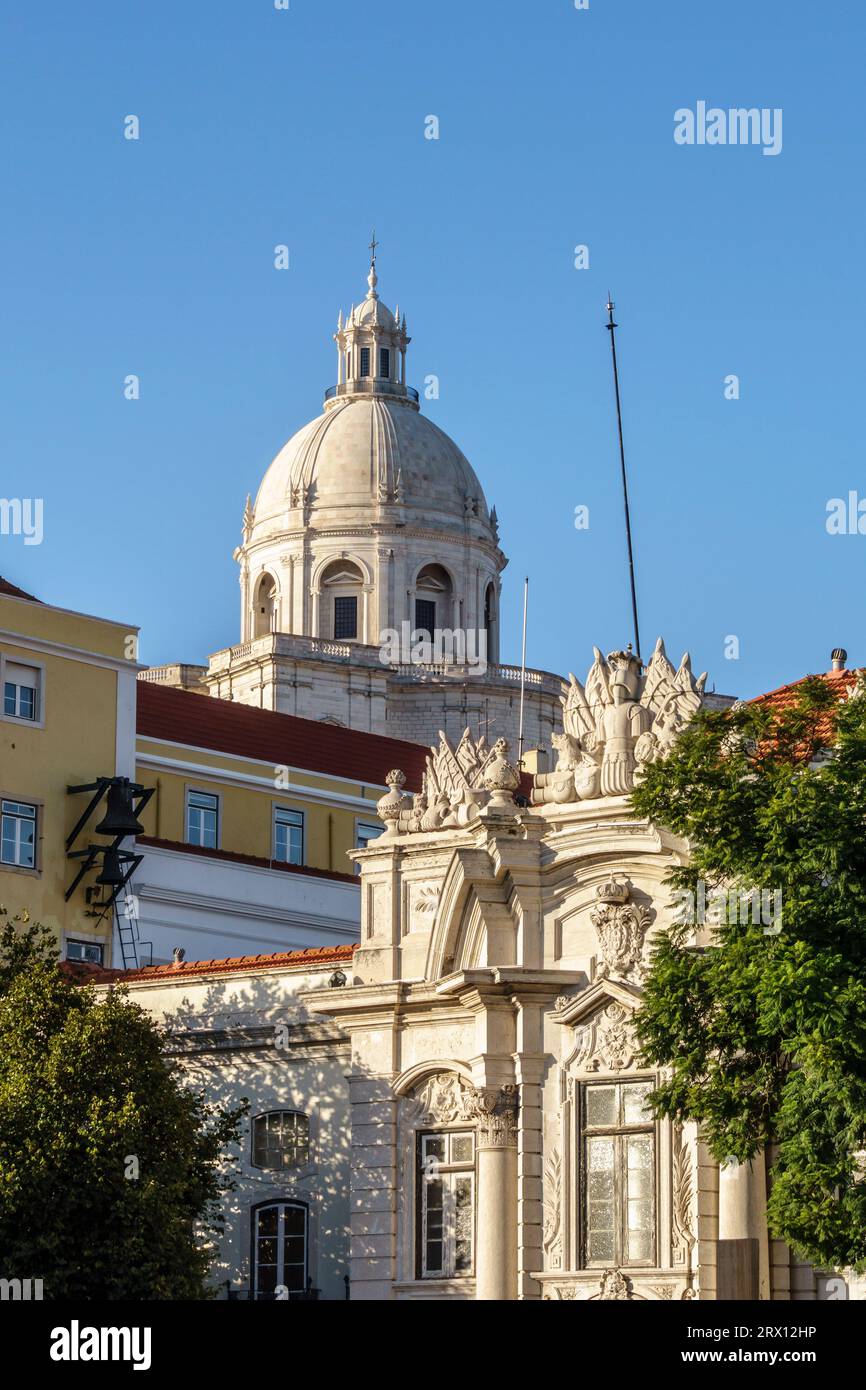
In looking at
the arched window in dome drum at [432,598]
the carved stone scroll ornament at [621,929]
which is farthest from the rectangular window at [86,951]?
the arched window in dome drum at [432,598]

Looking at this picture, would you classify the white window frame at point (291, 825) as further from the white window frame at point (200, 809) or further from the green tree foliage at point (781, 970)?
the green tree foliage at point (781, 970)

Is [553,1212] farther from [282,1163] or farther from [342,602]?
[342,602]

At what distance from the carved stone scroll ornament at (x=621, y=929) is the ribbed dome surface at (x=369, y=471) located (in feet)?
273

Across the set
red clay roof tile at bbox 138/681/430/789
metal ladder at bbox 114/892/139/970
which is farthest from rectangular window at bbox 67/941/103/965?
red clay roof tile at bbox 138/681/430/789

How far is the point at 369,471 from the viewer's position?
4983 inches

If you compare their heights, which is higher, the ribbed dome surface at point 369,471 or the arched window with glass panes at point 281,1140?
the ribbed dome surface at point 369,471

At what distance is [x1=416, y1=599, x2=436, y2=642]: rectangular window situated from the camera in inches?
5017

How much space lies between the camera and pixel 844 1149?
37.3 m

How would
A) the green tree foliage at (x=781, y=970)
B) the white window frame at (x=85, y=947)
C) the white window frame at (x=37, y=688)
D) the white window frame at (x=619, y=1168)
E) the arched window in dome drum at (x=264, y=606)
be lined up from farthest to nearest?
the arched window in dome drum at (x=264, y=606) < the white window frame at (x=37, y=688) < the white window frame at (x=85, y=947) < the white window frame at (x=619, y=1168) < the green tree foliage at (x=781, y=970)

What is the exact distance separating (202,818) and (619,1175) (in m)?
26.9

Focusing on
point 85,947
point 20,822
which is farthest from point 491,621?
point 20,822

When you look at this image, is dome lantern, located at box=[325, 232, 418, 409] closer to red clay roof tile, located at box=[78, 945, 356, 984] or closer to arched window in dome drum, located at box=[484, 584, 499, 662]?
arched window in dome drum, located at box=[484, 584, 499, 662]

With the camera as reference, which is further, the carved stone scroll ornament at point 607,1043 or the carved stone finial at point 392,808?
the carved stone finial at point 392,808

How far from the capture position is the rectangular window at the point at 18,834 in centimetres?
6044
